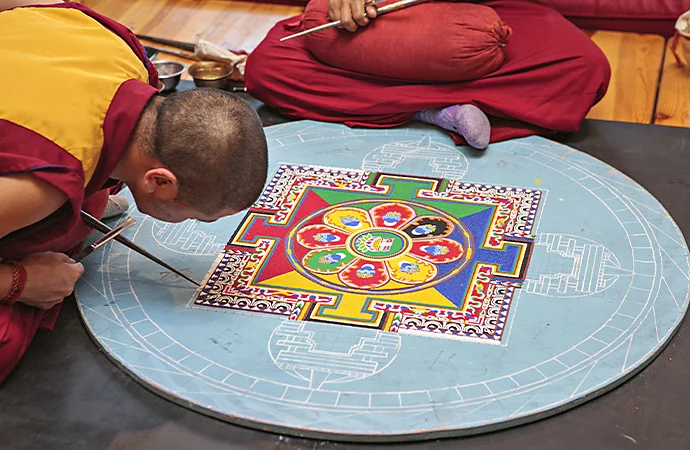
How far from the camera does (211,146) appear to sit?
230 centimetres

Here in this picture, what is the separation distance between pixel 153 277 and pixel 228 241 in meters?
0.29

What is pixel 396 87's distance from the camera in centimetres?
378

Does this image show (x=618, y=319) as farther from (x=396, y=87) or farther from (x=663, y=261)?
(x=396, y=87)

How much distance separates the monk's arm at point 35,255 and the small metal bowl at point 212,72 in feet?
5.43

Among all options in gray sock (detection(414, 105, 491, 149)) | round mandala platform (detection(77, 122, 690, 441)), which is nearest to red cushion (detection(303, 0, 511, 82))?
gray sock (detection(414, 105, 491, 149))

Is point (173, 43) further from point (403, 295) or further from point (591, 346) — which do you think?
point (591, 346)

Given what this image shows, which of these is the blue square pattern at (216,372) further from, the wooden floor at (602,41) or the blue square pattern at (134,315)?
the wooden floor at (602,41)

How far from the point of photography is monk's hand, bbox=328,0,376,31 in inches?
146

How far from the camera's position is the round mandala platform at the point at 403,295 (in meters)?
2.38

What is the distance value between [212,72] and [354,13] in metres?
0.85

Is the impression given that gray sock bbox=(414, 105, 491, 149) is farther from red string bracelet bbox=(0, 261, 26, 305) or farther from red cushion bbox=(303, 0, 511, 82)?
red string bracelet bbox=(0, 261, 26, 305)

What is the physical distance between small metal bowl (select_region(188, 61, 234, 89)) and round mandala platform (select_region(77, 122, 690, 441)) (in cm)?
88

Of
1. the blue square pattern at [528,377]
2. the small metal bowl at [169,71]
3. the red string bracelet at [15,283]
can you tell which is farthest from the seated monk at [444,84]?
the red string bracelet at [15,283]

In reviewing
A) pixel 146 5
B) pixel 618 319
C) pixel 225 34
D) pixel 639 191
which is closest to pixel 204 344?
pixel 618 319
